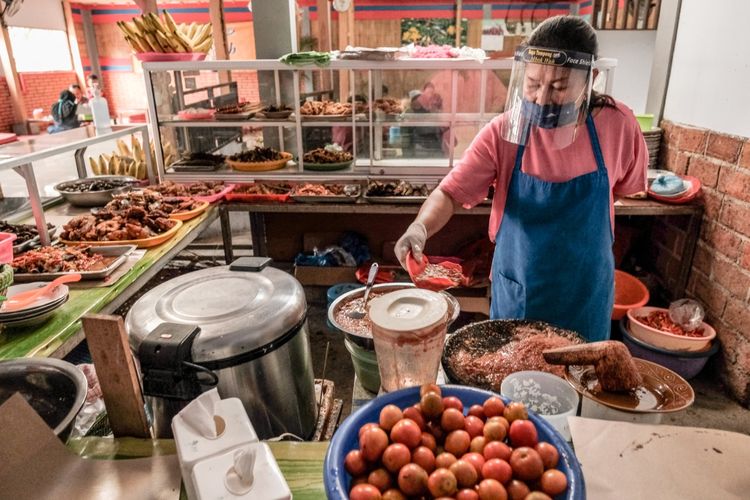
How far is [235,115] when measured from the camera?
4.13m

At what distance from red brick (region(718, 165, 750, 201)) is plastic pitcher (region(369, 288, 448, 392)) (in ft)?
9.34

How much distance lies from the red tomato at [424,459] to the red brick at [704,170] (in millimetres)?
3460

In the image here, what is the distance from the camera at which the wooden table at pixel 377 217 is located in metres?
3.67

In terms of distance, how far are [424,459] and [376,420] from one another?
6.9 inches

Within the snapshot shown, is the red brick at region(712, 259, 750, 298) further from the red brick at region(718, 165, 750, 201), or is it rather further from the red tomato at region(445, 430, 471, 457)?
the red tomato at region(445, 430, 471, 457)

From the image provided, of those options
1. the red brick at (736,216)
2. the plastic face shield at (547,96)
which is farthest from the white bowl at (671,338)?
the plastic face shield at (547,96)

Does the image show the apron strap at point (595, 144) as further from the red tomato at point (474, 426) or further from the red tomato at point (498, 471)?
the red tomato at point (498, 471)

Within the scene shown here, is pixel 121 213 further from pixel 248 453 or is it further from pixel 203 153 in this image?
pixel 248 453

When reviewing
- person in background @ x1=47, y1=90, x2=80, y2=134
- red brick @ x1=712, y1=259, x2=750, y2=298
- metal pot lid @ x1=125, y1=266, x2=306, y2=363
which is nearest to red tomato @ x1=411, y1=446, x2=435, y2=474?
metal pot lid @ x1=125, y1=266, x2=306, y2=363

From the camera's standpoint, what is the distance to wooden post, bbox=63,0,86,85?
13617mm

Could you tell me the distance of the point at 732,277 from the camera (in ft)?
10.7

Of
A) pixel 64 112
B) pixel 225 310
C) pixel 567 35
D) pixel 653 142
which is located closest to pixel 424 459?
pixel 225 310

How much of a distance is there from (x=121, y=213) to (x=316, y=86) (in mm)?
2931

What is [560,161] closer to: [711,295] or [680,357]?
[680,357]
